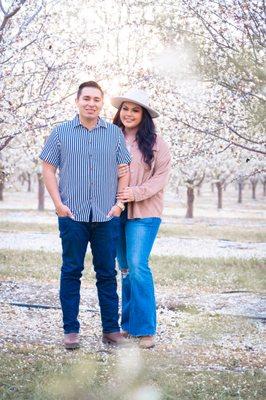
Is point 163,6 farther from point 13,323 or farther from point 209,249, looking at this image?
point 209,249

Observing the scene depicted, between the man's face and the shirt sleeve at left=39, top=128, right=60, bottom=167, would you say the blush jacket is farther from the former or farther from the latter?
the shirt sleeve at left=39, top=128, right=60, bottom=167

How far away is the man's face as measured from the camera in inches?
233

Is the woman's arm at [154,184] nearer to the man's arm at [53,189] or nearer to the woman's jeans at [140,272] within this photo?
the woman's jeans at [140,272]

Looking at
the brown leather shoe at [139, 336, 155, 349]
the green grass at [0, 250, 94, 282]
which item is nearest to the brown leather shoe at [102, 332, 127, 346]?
the brown leather shoe at [139, 336, 155, 349]

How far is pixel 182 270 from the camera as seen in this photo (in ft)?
43.5

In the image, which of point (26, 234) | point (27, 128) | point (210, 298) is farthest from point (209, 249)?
point (27, 128)

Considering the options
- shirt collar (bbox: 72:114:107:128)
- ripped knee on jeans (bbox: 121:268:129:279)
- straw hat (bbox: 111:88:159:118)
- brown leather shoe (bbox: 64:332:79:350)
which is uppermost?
straw hat (bbox: 111:88:159:118)

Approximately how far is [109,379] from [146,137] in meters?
2.45

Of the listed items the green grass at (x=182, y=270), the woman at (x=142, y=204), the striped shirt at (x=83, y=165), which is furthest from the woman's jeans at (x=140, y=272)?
the green grass at (x=182, y=270)

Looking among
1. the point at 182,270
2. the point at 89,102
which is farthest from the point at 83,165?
the point at 182,270

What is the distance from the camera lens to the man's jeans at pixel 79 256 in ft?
19.4

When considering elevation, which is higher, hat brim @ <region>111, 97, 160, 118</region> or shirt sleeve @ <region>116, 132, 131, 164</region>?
hat brim @ <region>111, 97, 160, 118</region>

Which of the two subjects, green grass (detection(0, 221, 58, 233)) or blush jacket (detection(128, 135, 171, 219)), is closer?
blush jacket (detection(128, 135, 171, 219))

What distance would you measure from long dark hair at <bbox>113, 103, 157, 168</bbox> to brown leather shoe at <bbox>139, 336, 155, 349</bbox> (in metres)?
1.72
